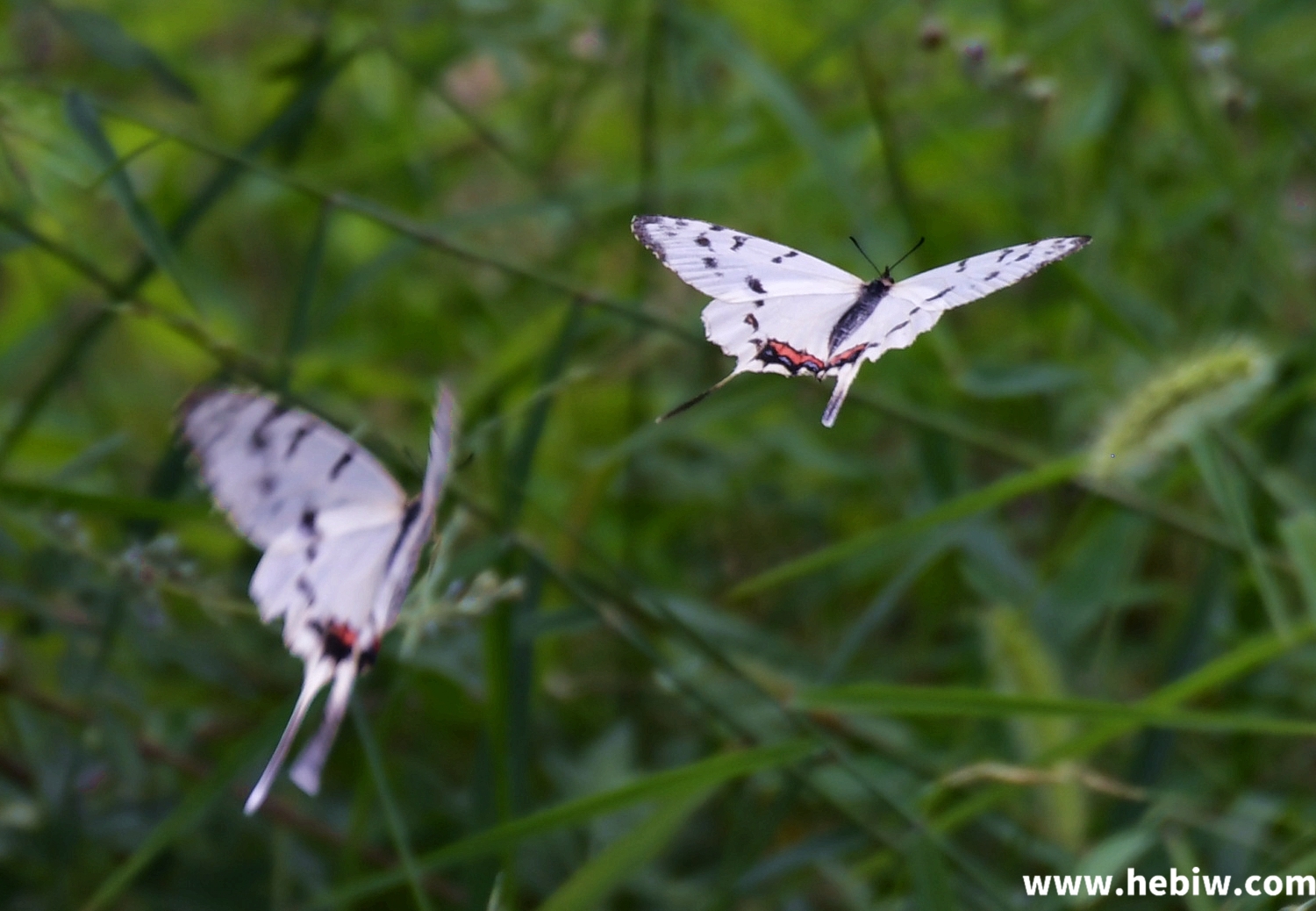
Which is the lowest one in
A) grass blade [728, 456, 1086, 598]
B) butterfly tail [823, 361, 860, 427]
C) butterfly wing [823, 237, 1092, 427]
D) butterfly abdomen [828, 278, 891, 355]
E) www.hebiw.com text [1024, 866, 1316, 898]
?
butterfly tail [823, 361, 860, 427]

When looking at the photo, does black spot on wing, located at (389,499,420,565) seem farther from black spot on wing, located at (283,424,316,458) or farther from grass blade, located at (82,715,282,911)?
grass blade, located at (82,715,282,911)

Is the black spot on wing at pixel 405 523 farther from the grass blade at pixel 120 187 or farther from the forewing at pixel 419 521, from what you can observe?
the grass blade at pixel 120 187

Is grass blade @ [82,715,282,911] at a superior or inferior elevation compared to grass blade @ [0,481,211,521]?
inferior

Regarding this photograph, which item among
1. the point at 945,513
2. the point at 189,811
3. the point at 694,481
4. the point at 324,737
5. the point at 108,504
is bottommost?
the point at 324,737

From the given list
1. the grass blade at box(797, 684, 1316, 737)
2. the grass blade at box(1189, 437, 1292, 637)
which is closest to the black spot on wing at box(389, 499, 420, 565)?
the grass blade at box(797, 684, 1316, 737)

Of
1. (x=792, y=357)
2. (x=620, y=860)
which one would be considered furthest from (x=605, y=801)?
(x=792, y=357)

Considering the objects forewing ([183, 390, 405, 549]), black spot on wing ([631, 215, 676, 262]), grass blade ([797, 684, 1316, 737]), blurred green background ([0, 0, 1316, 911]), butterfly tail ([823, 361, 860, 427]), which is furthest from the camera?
blurred green background ([0, 0, 1316, 911])

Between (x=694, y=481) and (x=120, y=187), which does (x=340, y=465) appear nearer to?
(x=120, y=187)

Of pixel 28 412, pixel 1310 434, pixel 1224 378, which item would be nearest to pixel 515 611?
pixel 28 412
